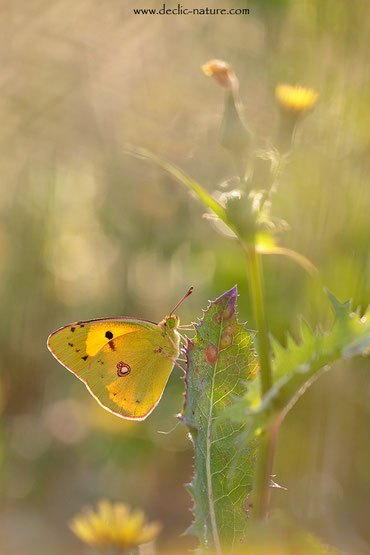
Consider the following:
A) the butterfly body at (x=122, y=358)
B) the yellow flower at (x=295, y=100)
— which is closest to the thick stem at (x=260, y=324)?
the yellow flower at (x=295, y=100)

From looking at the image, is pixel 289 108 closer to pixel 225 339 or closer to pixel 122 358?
pixel 225 339

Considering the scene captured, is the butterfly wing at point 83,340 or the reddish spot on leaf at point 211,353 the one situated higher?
the reddish spot on leaf at point 211,353

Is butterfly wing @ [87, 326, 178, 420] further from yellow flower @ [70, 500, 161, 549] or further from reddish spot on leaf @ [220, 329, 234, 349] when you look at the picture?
reddish spot on leaf @ [220, 329, 234, 349]

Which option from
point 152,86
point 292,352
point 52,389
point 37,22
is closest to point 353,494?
point 52,389

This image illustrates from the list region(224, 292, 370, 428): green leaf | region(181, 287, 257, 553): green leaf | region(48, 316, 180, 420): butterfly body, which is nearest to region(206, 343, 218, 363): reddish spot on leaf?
region(181, 287, 257, 553): green leaf

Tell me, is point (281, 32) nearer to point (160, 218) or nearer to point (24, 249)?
point (160, 218)

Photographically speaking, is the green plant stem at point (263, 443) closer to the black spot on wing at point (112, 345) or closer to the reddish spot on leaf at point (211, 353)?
the reddish spot on leaf at point (211, 353)
